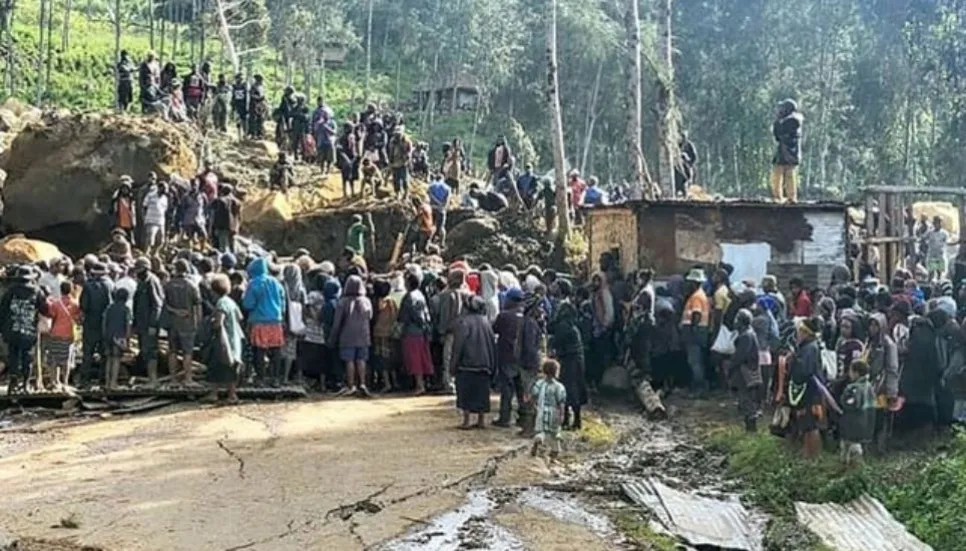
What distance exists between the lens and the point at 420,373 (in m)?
16.2

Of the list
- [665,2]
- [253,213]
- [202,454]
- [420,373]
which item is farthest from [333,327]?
[665,2]

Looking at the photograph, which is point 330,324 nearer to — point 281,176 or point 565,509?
point 565,509

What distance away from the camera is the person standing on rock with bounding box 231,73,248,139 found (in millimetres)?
30469

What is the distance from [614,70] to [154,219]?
1386 inches

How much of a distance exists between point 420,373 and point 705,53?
38.5 metres

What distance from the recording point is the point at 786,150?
786 inches

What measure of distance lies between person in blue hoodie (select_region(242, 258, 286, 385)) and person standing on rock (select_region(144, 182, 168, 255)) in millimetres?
6615

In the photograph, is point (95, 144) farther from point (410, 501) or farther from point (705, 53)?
point (705, 53)

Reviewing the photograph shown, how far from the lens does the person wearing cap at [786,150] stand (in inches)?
771

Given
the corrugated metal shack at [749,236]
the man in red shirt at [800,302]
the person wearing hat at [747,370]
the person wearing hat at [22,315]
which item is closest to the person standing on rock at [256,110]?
the corrugated metal shack at [749,236]

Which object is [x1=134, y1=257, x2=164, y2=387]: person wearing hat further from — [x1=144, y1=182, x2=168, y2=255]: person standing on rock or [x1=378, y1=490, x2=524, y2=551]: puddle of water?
[x1=378, y1=490, x2=524, y2=551]: puddle of water

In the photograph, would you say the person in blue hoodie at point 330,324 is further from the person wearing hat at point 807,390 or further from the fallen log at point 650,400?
the person wearing hat at point 807,390

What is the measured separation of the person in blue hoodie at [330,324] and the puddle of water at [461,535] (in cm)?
607

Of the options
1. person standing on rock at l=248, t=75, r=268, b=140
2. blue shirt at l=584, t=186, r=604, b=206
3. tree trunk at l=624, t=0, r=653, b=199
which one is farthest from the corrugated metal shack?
person standing on rock at l=248, t=75, r=268, b=140
